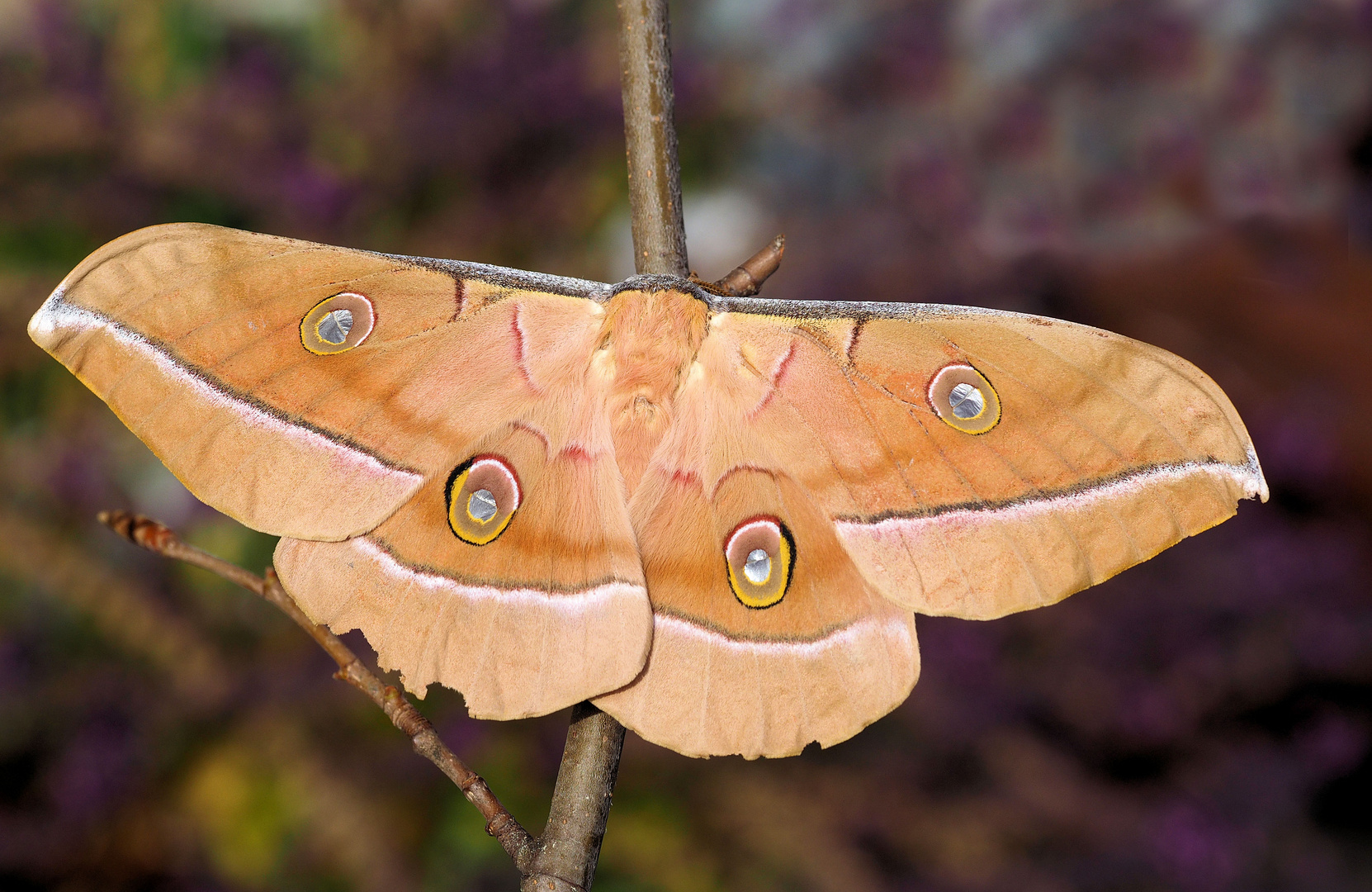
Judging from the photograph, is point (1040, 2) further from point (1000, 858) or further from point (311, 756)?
point (311, 756)

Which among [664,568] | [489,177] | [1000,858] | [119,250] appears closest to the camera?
[119,250]

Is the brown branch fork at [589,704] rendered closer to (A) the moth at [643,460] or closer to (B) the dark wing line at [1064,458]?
(A) the moth at [643,460]

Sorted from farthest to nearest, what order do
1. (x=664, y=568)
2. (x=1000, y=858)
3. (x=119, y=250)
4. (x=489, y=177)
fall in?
(x=489, y=177) → (x=1000, y=858) → (x=664, y=568) → (x=119, y=250)

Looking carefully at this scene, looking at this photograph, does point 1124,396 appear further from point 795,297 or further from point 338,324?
point 795,297

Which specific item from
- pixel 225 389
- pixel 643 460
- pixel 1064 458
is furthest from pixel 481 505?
pixel 1064 458

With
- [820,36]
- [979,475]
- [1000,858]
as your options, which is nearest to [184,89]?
[820,36]

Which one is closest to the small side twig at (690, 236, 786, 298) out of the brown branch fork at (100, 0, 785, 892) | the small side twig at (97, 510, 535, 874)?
the brown branch fork at (100, 0, 785, 892)

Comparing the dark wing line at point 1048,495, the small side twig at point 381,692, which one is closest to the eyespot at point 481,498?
the small side twig at point 381,692
